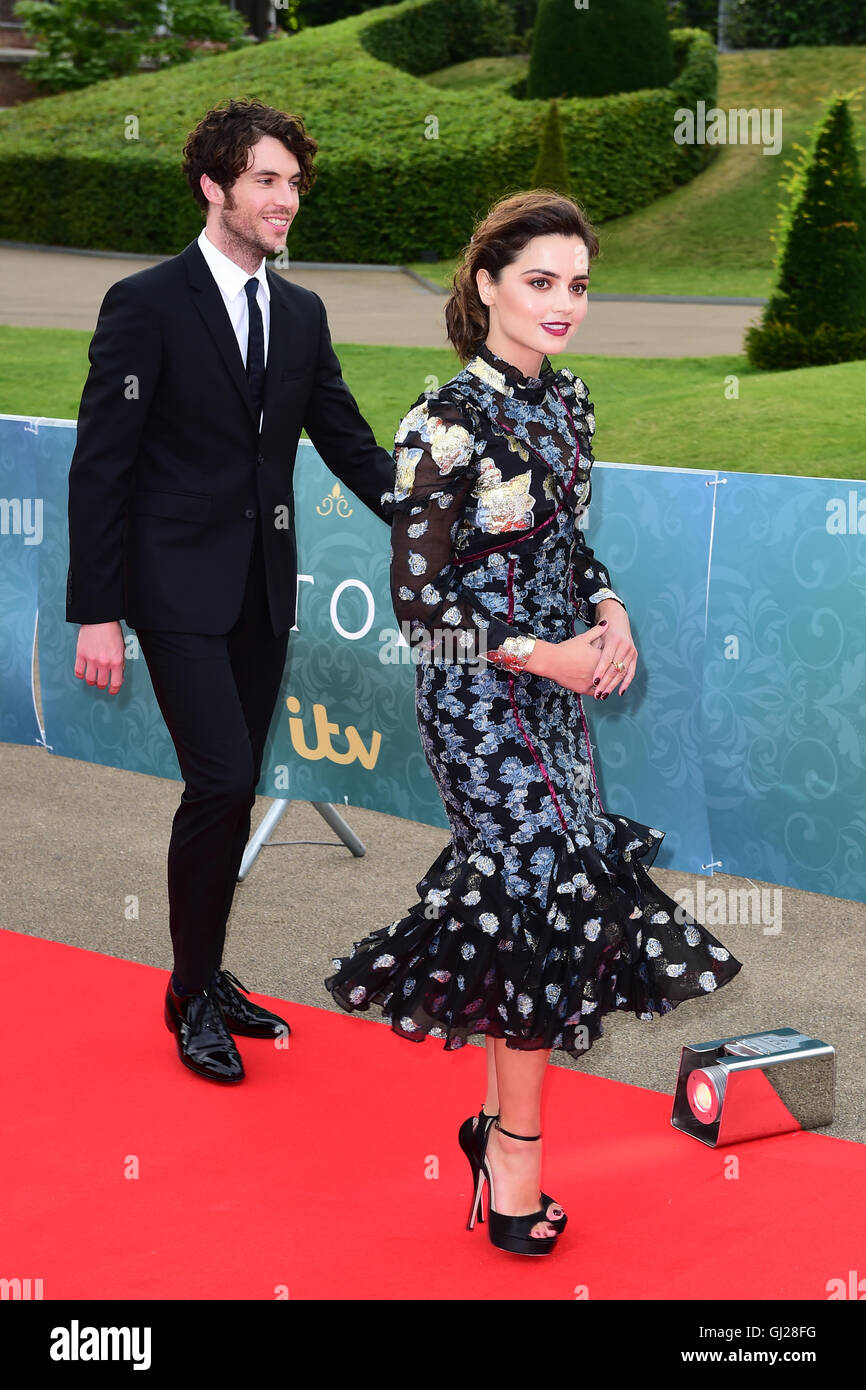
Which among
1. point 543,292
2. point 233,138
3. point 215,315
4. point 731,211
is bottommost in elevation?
point 543,292

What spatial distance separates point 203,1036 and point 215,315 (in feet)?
6.28

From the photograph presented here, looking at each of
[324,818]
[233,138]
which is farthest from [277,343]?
[324,818]

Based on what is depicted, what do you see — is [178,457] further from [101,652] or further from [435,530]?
[435,530]

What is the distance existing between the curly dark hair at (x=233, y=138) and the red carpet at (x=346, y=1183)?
2.33 metres

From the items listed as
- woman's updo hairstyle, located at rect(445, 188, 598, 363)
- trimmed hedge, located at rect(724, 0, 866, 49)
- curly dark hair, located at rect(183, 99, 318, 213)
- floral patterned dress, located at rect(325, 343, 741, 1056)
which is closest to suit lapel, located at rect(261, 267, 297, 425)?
curly dark hair, located at rect(183, 99, 318, 213)

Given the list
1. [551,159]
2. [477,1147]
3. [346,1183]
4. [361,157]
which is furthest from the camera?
[361,157]

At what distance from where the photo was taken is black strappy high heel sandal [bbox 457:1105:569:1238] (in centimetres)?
329

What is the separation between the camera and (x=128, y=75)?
35.3 meters

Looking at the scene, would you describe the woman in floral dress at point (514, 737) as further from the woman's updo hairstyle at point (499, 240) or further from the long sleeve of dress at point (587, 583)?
the long sleeve of dress at point (587, 583)

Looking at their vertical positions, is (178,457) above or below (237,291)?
below

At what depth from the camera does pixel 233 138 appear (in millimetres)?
3832

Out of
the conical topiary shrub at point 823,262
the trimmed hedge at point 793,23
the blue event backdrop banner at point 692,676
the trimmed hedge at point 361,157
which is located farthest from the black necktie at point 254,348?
the trimmed hedge at point 793,23

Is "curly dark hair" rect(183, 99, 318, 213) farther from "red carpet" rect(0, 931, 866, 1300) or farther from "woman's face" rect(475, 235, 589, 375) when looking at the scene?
"red carpet" rect(0, 931, 866, 1300)
